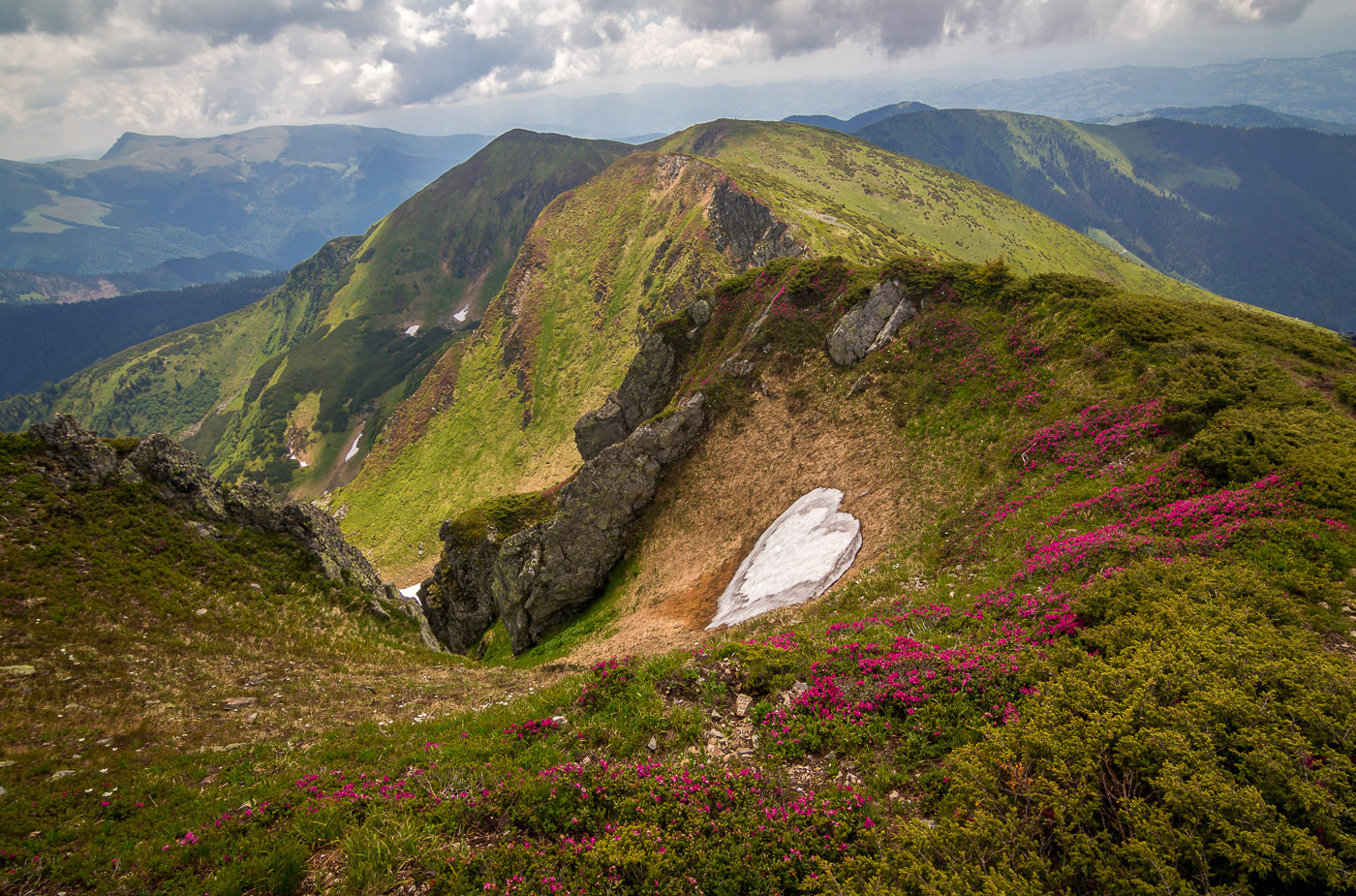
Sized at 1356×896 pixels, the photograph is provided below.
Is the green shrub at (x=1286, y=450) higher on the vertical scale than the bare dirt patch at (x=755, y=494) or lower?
higher

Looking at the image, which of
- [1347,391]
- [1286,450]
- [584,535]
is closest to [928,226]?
[1347,391]

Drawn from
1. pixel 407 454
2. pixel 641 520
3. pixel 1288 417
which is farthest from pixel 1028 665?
pixel 407 454

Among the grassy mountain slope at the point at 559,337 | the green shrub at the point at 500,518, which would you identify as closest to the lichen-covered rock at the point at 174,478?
the green shrub at the point at 500,518

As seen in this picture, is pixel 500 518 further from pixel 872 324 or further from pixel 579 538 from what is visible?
pixel 872 324

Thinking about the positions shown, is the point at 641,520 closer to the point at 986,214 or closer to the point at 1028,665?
the point at 1028,665

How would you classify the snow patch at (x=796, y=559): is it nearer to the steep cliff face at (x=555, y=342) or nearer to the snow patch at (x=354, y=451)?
the steep cliff face at (x=555, y=342)
